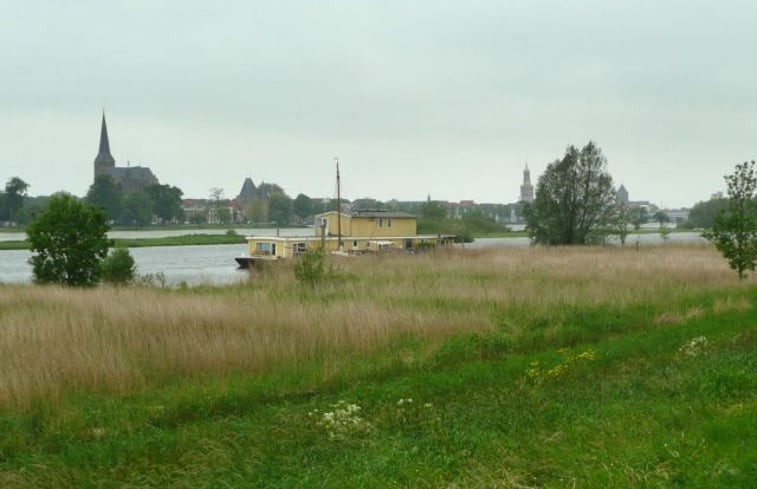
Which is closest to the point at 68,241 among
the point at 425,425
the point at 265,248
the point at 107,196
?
the point at 425,425

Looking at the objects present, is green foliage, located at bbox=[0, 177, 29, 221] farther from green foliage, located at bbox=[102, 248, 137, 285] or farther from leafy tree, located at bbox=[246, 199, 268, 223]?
green foliage, located at bbox=[102, 248, 137, 285]

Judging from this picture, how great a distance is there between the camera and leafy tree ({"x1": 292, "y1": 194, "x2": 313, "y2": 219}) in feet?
433

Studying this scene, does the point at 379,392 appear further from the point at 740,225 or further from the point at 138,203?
the point at 138,203

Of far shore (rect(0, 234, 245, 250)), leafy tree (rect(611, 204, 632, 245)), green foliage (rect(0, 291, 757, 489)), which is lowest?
far shore (rect(0, 234, 245, 250))

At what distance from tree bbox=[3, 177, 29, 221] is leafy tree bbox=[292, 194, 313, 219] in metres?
46.6

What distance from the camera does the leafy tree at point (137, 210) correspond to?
11212 centimetres

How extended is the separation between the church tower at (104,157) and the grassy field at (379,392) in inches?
6527

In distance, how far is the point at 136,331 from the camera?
37.8 ft

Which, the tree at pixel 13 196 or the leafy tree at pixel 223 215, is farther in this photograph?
the leafy tree at pixel 223 215

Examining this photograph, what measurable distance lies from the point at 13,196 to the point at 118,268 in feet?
307

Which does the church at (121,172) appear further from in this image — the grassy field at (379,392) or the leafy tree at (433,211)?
the grassy field at (379,392)

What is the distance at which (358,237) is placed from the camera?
58688 mm

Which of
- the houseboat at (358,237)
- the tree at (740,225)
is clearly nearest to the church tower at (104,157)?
the houseboat at (358,237)

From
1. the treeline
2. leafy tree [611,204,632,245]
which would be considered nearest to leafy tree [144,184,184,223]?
the treeline
